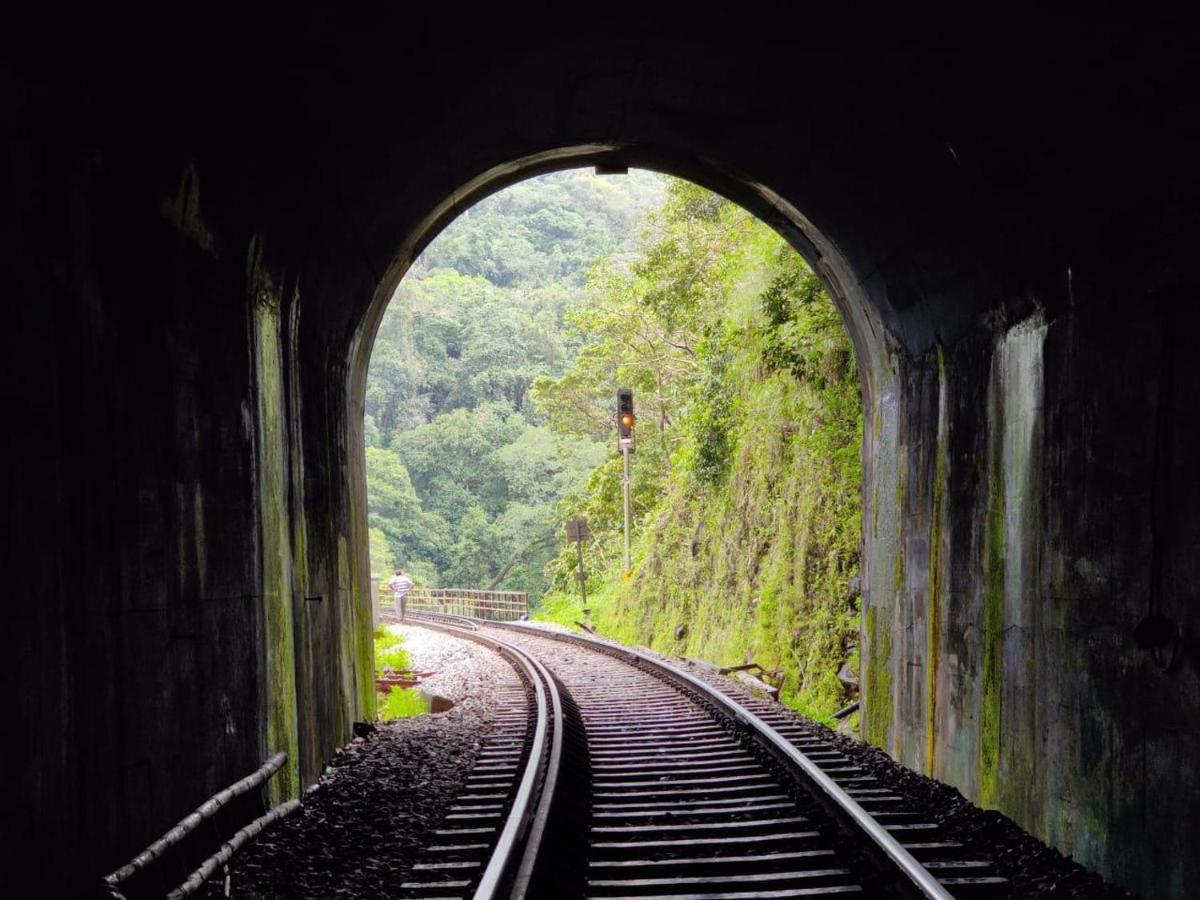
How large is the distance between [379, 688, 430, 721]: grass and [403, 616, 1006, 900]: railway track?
3.69 meters

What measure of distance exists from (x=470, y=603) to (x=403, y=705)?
22425 millimetres

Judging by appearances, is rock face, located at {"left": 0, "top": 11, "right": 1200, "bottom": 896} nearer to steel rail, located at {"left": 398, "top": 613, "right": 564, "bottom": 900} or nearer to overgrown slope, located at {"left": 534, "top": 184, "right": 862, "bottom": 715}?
steel rail, located at {"left": 398, "top": 613, "right": 564, "bottom": 900}

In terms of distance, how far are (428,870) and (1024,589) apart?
135 inches

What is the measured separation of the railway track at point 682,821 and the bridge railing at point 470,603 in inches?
877

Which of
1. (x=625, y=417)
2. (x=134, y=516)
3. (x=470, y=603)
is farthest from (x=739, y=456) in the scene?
(x=470, y=603)

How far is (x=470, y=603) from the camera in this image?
113 ft

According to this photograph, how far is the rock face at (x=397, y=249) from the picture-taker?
3537mm

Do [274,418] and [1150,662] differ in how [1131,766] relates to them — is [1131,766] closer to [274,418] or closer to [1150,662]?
[1150,662]

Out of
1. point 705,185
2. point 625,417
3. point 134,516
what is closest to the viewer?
point 134,516

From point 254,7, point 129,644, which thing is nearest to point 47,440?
point 129,644

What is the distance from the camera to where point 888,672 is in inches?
327

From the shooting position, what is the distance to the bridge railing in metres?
32.6

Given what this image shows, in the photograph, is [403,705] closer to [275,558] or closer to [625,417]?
[275,558]

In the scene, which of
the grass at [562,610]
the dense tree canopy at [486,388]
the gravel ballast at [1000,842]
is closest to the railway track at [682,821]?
the gravel ballast at [1000,842]
